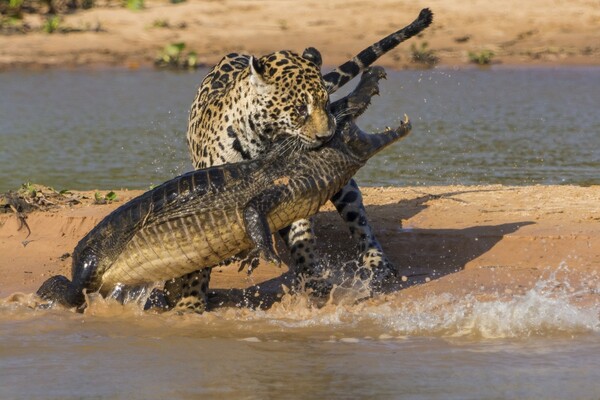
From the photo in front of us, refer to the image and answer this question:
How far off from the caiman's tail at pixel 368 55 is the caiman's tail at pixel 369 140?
909mm

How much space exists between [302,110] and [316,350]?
5.25 feet

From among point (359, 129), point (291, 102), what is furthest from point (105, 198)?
point (359, 129)

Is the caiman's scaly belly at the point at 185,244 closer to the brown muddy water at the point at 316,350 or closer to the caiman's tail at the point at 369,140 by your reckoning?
the brown muddy water at the point at 316,350

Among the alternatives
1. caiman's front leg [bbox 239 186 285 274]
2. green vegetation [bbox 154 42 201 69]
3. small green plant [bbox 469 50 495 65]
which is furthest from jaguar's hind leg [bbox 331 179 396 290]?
green vegetation [bbox 154 42 201 69]

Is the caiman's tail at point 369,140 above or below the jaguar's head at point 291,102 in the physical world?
below

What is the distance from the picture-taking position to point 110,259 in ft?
24.6

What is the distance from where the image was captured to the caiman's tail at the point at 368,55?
881 centimetres

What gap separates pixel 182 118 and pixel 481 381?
11.6m

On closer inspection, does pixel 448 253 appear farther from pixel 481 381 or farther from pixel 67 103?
pixel 67 103

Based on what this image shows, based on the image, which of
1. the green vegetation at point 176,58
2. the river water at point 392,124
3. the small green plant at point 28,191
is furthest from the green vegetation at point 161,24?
the small green plant at point 28,191

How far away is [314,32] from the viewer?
23.0 meters

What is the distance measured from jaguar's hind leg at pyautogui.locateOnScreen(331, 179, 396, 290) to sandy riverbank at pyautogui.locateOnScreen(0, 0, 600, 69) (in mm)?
12990

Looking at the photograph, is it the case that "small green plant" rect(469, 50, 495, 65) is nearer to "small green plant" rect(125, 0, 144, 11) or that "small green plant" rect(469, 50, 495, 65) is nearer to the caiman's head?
"small green plant" rect(125, 0, 144, 11)

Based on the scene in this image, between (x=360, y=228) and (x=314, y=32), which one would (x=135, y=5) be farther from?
(x=360, y=228)
